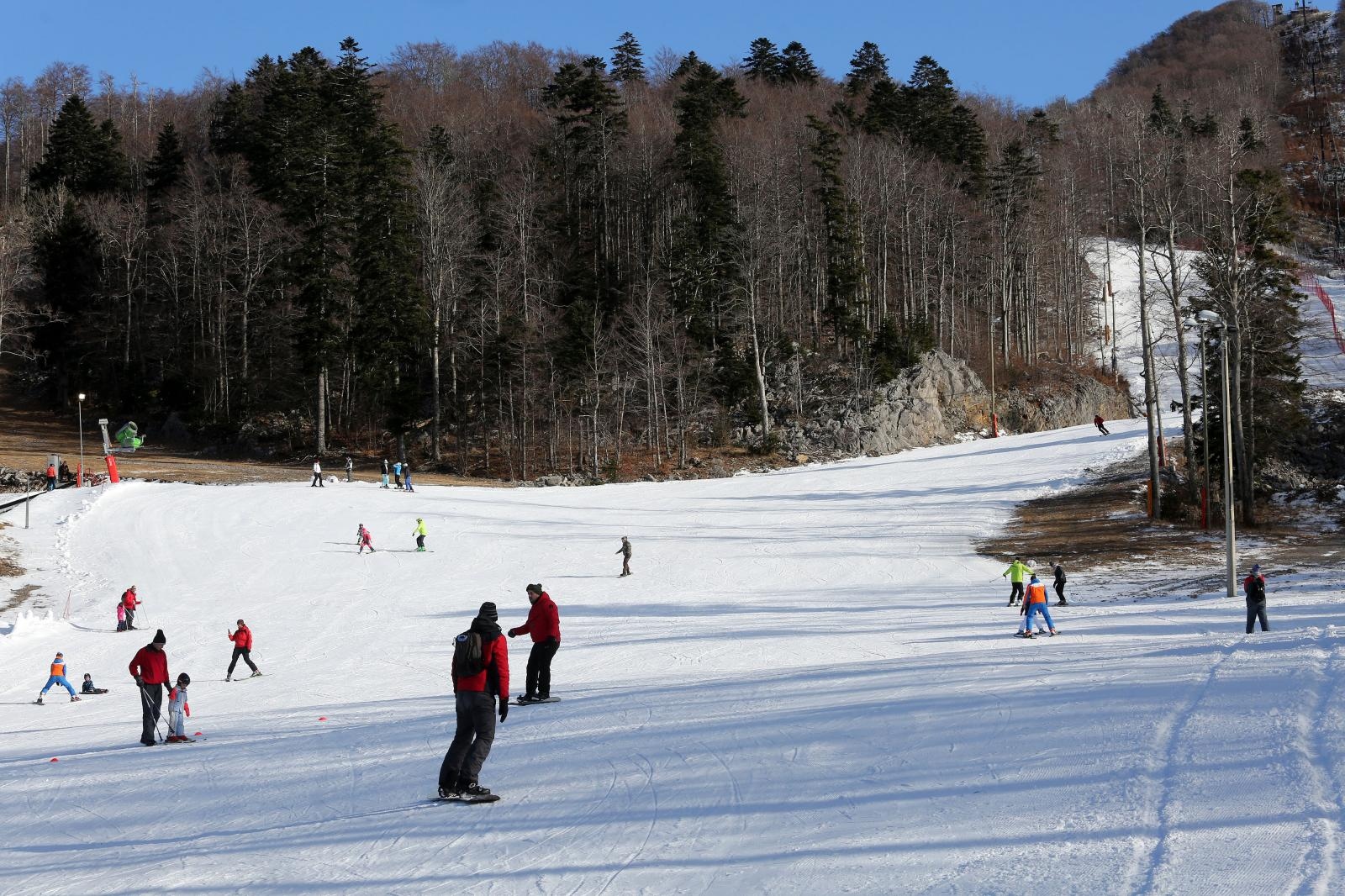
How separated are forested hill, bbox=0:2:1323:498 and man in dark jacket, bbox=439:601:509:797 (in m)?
40.6

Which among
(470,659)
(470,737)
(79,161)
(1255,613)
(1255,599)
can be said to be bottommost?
(1255,613)

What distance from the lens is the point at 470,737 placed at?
8883 millimetres

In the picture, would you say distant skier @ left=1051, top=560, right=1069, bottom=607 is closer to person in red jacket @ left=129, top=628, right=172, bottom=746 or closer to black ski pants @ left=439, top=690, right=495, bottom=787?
black ski pants @ left=439, top=690, right=495, bottom=787

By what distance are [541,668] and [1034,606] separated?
9162 mm

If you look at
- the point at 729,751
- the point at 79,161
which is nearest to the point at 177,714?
the point at 729,751

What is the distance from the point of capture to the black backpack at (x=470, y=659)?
28.6 ft

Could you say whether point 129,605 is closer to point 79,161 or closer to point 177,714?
point 177,714

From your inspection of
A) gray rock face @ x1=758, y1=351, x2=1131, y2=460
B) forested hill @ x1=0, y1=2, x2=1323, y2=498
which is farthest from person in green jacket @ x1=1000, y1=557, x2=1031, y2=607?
gray rock face @ x1=758, y1=351, x2=1131, y2=460

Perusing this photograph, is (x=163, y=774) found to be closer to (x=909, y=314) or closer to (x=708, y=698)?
(x=708, y=698)

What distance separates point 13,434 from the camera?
Result: 61.4 meters

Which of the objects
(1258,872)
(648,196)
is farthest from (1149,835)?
(648,196)

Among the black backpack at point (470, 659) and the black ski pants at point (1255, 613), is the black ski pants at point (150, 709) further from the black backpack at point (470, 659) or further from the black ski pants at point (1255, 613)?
the black ski pants at point (1255, 613)

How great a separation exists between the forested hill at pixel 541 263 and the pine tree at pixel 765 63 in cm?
1426

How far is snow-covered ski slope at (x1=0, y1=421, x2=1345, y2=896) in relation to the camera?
7.15m
